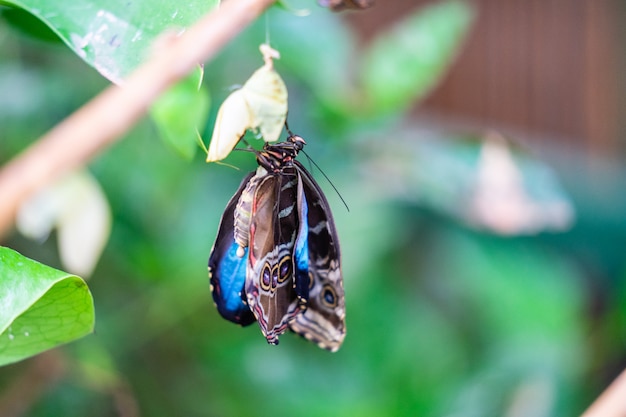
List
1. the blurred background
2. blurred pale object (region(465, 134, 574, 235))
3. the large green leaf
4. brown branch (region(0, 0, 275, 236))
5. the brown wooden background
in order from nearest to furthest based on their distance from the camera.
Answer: brown branch (region(0, 0, 275, 236)) → the large green leaf → the blurred background → blurred pale object (region(465, 134, 574, 235)) → the brown wooden background

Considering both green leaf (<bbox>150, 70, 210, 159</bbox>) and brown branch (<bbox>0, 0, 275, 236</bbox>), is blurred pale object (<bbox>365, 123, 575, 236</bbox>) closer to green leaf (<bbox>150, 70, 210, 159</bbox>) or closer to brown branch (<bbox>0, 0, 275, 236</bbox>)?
green leaf (<bbox>150, 70, 210, 159</bbox>)

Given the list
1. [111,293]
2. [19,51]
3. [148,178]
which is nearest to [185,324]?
[111,293]

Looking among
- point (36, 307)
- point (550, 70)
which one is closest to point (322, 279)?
point (36, 307)

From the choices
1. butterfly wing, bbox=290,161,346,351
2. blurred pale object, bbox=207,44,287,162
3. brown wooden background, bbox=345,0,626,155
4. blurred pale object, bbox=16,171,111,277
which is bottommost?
brown wooden background, bbox=345,0,626,155

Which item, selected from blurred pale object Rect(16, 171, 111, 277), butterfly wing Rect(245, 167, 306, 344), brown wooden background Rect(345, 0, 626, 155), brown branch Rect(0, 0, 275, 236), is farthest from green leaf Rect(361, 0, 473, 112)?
brown wooden background Rect(345, 0, 626, 155)

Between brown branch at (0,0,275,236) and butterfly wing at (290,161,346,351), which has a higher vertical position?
brown branch at (0,0,275,236)

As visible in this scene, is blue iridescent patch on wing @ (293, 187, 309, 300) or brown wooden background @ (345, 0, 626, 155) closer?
blue iridescent patch on wing @ (293, 187, 309, 300)
